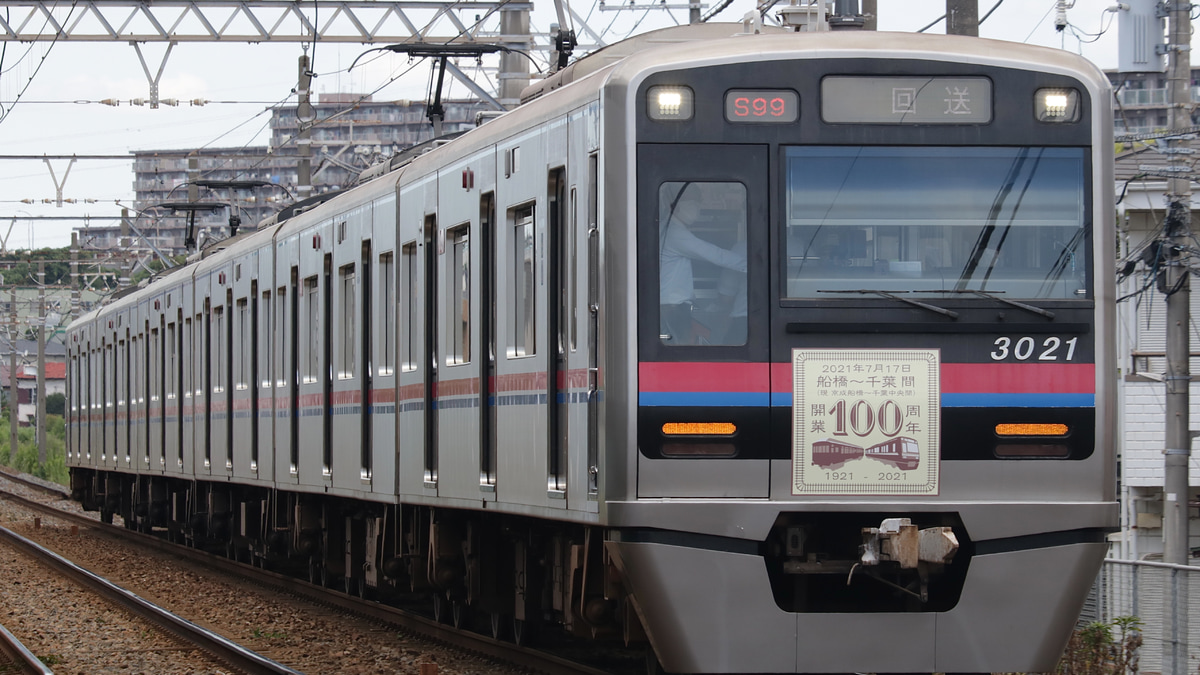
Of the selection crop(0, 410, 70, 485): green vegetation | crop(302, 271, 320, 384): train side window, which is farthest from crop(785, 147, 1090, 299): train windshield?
crop(0, 410, 70, 485): green vegetation

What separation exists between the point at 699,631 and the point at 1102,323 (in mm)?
2102

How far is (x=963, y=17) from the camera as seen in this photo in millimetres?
11336

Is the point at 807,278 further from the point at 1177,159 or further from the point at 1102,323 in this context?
the point at 1177,159

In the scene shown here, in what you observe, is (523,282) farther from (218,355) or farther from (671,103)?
(218,355)

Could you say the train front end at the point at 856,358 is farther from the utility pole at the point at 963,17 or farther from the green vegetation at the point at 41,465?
the green vegetation at the point at 41,465

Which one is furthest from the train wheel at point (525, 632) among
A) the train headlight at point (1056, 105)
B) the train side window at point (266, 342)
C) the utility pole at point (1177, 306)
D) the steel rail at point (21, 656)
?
the train side window at point (266, 342)

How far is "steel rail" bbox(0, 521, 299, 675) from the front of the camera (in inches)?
452

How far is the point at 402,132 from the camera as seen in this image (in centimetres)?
13375

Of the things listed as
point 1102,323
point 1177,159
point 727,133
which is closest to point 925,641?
point 1102,323

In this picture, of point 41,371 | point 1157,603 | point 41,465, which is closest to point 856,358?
point 1157,603

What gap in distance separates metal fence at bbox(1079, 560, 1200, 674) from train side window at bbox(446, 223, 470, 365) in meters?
3.57

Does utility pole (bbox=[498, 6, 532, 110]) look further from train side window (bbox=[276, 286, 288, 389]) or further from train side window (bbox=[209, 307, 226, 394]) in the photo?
train side window (bbox=[209, 307, 226, 394])

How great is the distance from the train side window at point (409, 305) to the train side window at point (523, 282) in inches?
82.4

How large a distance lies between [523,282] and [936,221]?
93.1 inches
